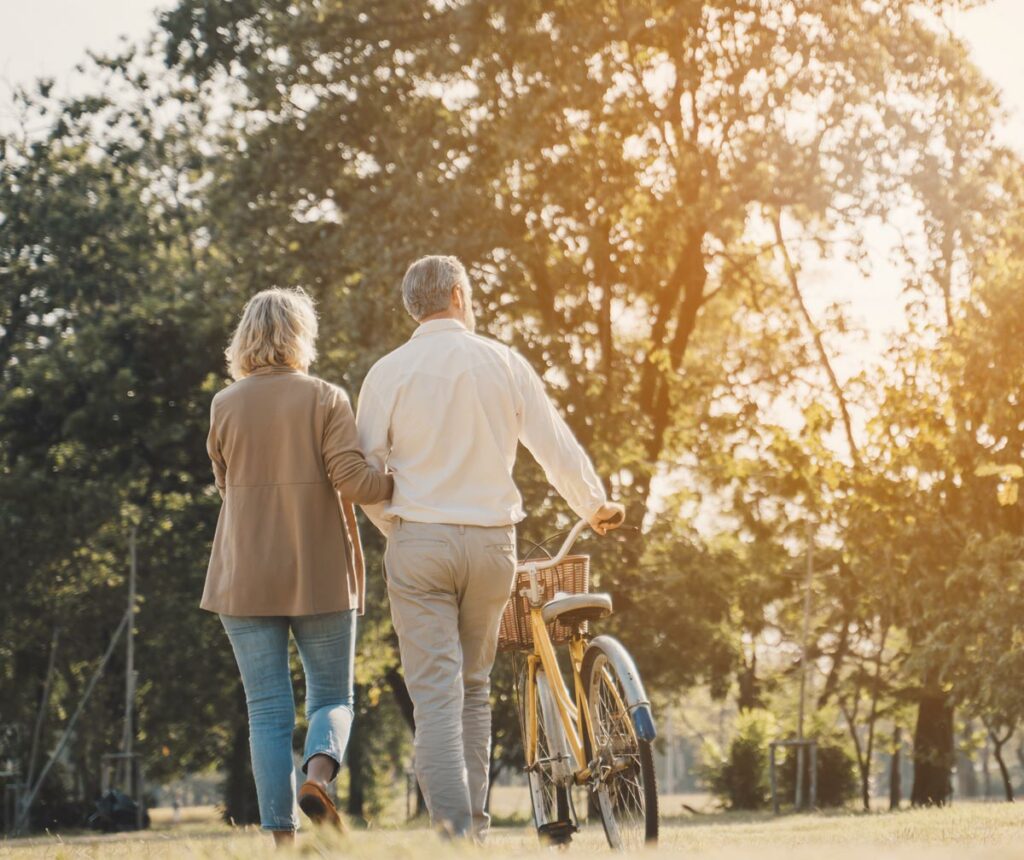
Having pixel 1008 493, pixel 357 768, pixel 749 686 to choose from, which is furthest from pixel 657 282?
pixel 357 768

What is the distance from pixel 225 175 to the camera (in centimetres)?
2188

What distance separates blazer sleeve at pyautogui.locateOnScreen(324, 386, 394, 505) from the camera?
5531mm

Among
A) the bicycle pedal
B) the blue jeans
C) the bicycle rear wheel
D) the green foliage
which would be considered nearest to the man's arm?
the bicycle rear wheel

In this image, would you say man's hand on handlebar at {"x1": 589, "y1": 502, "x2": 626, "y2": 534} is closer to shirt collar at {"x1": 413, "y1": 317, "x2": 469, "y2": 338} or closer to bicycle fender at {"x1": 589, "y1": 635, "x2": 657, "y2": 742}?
bicycle fender at {"x1": 589, "y1": 635, "x2": 657, "y2": 742}

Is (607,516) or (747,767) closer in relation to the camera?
(607,516)

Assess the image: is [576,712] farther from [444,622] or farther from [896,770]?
[896,770]

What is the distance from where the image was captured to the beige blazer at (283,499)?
5668 millimetres

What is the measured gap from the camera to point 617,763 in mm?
5512

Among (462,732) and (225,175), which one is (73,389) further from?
(462,732)

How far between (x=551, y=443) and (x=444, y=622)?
A: 0.79m

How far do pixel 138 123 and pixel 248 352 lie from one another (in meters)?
24.1

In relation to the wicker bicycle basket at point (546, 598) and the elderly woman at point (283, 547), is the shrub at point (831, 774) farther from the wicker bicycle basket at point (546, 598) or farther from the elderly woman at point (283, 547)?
the elderly woman at point (283, 547)

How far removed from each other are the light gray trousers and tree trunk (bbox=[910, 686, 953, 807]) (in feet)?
59.3

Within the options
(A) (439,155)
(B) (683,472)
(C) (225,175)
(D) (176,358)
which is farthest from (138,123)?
(B) (683,472)
